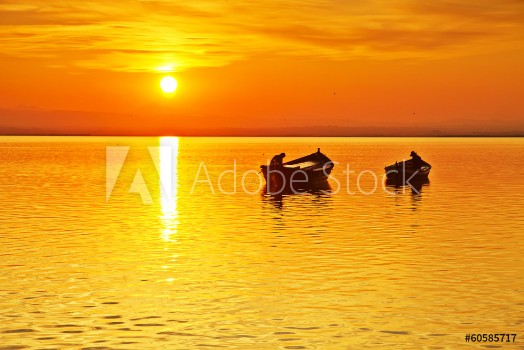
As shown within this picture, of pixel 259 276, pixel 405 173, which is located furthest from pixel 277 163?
pixel 259 276

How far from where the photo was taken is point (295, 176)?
68.1 m

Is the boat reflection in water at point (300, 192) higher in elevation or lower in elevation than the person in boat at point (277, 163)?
lower

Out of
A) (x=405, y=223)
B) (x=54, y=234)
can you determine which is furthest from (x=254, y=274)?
(x=405, y=223)

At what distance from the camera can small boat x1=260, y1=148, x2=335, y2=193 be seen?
214 feet

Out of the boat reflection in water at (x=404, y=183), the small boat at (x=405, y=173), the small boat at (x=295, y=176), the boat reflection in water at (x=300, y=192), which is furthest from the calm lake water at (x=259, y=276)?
the small boat at (x=405, y=173)

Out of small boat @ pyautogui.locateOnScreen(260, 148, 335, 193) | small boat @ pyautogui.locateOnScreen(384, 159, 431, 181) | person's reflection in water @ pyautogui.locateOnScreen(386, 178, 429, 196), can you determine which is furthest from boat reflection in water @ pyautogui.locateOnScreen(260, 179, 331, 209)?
small boat @ pyautogui.locateOnScreen(384, 159, 431, 181)

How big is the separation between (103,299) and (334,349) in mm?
8069

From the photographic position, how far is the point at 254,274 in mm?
25953

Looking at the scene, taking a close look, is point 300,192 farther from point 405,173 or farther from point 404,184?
point 405,173

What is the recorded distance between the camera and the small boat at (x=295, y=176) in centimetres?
6538

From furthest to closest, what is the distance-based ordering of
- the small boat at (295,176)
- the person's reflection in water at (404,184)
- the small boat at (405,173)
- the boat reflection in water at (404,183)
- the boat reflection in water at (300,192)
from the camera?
the small boat at (405,173)
the boat reflection in water at (404,183)
the person's reflection in water at (404,184)
the small boat at (295,176)
the boat reflection in water at (300,192)

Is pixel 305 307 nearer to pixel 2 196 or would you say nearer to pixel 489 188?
pixel 2 196

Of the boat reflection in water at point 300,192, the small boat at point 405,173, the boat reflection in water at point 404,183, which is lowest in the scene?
the boat reflection in water at point 300,192

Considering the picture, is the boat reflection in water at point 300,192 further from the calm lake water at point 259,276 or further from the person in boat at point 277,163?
the calm lake water at point 259,276
